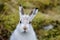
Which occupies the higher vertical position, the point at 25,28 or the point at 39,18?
the point at 25,28

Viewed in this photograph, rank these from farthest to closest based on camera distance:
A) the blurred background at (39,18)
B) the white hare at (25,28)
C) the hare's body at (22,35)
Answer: the blurred background at (39,18) → the hare's body at (22,35) → the white hare at (25,28)

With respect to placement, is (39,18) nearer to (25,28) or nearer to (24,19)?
(24,19)

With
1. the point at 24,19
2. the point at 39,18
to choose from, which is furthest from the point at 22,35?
the point at 39,18

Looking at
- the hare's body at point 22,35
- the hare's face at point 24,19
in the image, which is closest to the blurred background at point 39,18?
the hare's body at point 22,35

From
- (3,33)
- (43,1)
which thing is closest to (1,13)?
(3,33)

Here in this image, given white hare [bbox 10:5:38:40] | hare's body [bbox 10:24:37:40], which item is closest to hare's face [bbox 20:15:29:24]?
white hare [bbox 10:5:38:40]

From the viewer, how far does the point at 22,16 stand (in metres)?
6.55

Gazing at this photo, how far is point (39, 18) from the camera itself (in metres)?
8.10

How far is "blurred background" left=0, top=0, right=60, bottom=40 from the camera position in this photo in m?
7.73

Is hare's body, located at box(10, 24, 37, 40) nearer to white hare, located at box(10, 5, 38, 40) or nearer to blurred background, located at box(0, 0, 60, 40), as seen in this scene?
white hare, located at box(10, 5, 38, 40)

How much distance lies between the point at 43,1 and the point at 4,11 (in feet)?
3.84

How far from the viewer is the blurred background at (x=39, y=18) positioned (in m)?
7.73

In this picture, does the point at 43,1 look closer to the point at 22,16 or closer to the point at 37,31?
the point at 37,31

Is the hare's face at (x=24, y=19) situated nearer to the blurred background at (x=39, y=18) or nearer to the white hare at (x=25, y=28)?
the white hare at (x=25, y=28)
